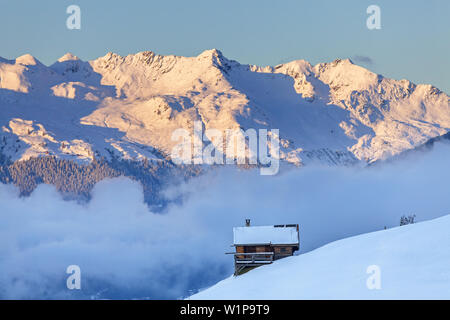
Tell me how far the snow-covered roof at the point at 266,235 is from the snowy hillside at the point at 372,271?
14.4 m

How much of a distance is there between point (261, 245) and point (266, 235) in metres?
1.48

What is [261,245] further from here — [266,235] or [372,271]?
[372,271]

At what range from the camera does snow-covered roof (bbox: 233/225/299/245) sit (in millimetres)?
65938

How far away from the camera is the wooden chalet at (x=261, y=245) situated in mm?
64125

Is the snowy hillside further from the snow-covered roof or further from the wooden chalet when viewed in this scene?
the snow-covered roof

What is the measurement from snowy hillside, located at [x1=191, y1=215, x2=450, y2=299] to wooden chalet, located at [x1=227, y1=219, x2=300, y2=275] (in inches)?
516

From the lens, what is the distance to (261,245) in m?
65.7

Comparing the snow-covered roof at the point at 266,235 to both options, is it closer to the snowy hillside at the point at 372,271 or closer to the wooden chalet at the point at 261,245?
the wooden chalet at the point at 261,245

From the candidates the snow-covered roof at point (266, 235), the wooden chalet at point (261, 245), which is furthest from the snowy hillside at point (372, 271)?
the snow-covered roof at point (266, 235)

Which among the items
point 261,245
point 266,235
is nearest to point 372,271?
point 261,245

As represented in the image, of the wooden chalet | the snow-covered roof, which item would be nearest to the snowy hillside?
the wooden chalet
